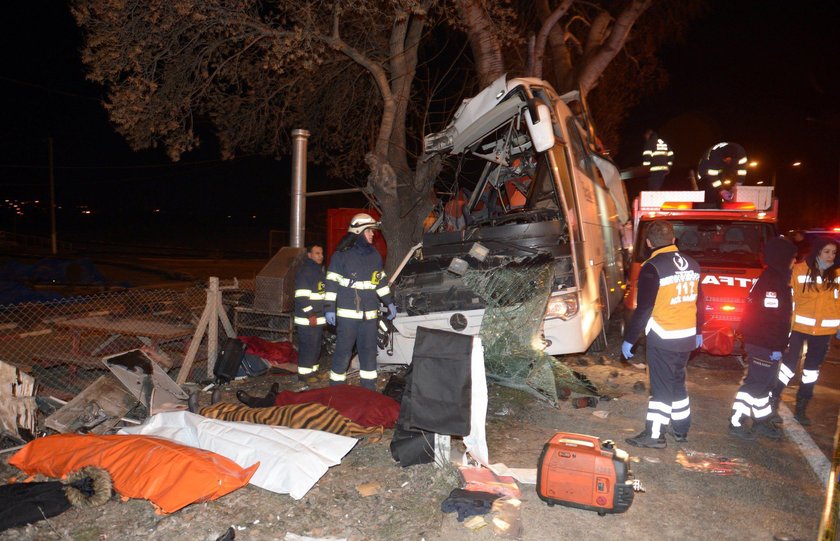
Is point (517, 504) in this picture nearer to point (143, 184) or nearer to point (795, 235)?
point (795, 235)

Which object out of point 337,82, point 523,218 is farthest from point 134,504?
point 337,82

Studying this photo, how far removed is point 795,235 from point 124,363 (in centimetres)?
1028

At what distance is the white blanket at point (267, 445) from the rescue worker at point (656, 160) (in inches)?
329

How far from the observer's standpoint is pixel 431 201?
9.55 m

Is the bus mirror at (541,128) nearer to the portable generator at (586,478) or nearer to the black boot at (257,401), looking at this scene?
the portable generator at (586,478)

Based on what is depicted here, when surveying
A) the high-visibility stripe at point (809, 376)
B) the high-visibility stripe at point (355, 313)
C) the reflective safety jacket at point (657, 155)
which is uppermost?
the reflective safety jacket at point (657, 155)

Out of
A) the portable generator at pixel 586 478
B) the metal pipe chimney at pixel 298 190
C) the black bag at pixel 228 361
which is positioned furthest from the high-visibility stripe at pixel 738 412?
the metal pipe chimney at pixel 298 190

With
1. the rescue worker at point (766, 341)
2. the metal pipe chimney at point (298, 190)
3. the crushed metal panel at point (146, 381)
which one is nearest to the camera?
the rescue worker at point (766, 341)

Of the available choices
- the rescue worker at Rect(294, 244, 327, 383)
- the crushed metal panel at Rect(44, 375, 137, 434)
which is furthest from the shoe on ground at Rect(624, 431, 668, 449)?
the crushed metal panel at Rect(44, 375, 137, 434)

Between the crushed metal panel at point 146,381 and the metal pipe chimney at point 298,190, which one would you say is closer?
the crushed metal panel at point 146,381

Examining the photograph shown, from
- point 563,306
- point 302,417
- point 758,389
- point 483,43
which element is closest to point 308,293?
point 302,417

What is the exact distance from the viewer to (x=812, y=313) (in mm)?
5711

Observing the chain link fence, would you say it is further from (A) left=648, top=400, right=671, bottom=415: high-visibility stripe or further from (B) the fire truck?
(B) the fire truck

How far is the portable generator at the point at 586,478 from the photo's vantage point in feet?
12.3
